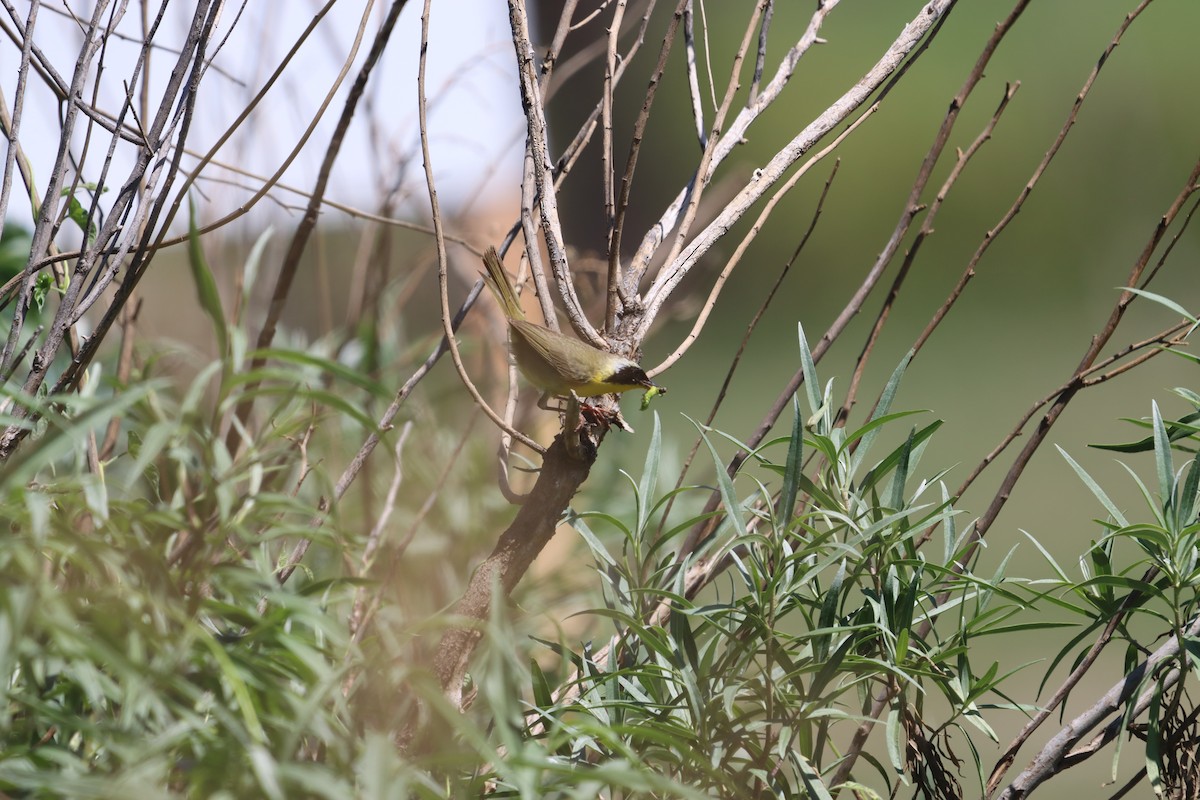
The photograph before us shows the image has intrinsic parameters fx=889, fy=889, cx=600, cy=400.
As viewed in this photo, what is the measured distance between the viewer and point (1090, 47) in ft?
7.82

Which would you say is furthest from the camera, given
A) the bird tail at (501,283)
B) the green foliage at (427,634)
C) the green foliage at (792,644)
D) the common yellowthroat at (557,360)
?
the bird tail at (501,283)

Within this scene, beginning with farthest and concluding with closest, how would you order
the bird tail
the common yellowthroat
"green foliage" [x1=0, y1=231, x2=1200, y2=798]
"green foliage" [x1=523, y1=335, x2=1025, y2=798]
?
the bird tail → the common yellowthroat → "green foliage" [x1=523, y1=335, x2=1025, y2=798] → "green foliage" [x1=0, y1=231, x2=1200, y2=798]

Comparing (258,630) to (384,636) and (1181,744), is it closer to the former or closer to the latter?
(384,636)

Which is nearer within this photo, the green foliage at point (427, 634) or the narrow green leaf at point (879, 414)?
the green foliage at point (427, 634)

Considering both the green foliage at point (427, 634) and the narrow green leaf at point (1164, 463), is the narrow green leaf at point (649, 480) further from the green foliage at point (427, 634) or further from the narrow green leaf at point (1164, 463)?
the narrow green leaf at point (1164, 463)

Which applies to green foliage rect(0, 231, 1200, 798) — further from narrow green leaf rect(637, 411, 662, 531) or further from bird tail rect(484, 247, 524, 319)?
bird tail rect(484, 247, 524, 319)

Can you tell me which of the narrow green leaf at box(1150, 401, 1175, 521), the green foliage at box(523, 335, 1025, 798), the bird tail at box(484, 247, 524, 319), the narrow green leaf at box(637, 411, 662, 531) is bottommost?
the green foliage at box(523, 335, 1025, 798)

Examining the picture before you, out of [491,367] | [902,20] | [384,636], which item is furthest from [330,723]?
[902,20]

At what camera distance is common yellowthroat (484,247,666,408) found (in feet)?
2.18

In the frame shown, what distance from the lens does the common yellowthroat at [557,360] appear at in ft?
2.18

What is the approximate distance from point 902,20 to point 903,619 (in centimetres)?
205

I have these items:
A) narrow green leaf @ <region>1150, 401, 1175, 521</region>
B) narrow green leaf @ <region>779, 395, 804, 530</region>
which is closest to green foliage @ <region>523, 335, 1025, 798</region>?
narrow green leaf @ <region>779, 395, 804, 530</region>

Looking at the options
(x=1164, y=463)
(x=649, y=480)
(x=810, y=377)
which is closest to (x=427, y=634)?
(x=649, y=480)

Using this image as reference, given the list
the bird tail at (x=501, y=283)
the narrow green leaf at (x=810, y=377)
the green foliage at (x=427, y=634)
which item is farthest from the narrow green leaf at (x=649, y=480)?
the bird tail at (x=501, y=283)
